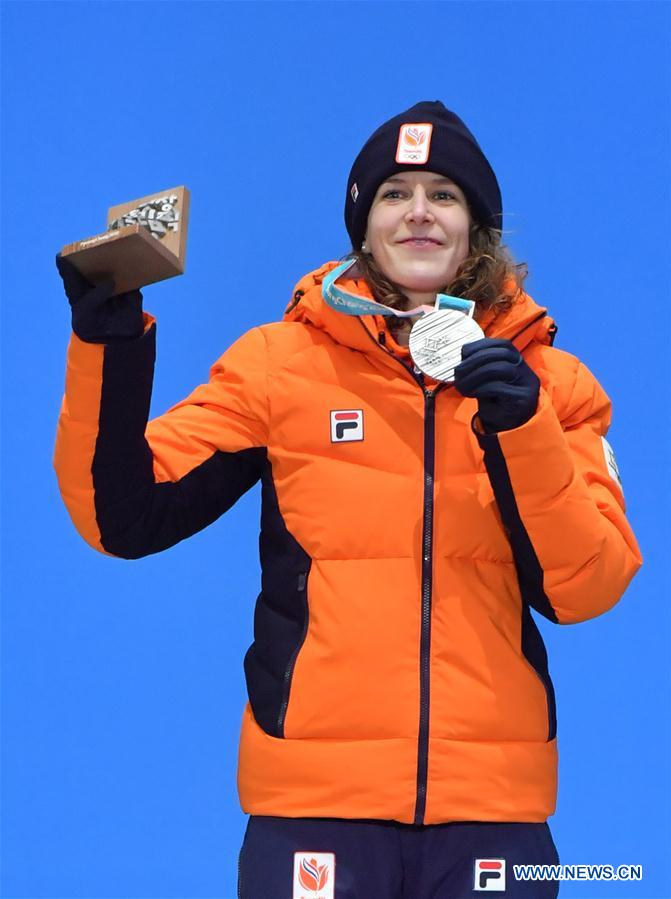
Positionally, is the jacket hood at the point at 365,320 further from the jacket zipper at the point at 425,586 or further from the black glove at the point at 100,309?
the black glove at the point at 100,309

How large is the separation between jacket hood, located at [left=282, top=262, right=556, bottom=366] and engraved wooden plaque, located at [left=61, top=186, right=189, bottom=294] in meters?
0.27

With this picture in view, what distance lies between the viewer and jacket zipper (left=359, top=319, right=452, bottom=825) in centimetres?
163

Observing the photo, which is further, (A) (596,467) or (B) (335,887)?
(A) (596,467)

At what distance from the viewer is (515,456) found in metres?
1.63

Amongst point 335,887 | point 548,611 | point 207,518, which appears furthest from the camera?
point 207,518

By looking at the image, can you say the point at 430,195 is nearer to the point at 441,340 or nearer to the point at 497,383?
the point at 441,340

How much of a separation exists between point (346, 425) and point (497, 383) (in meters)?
0.26

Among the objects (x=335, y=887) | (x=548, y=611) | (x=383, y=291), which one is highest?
(x=383, y=291)

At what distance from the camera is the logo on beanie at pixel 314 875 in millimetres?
1601

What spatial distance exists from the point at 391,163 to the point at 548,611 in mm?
672

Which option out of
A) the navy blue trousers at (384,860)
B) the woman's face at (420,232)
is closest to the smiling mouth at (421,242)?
the woman's face at (420,232)

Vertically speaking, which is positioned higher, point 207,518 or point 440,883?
point 207,518

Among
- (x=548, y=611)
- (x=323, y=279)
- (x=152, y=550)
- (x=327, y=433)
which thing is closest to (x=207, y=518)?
(x=152, y=550)

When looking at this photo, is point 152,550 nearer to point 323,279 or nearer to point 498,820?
point 323,279
